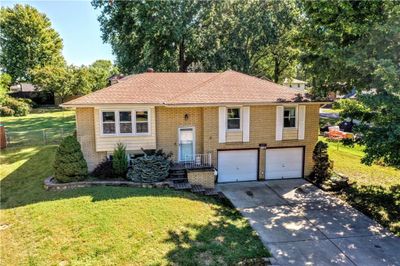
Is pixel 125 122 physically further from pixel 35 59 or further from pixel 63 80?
pixel 35 59

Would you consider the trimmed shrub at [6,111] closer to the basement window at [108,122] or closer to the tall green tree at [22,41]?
the tall green tree at [22,41]

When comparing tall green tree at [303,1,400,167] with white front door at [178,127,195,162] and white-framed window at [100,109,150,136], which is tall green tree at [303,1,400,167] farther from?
white-framed window at [100,109,150,136]

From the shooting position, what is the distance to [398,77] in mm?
9922

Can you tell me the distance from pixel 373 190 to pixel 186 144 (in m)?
9.56

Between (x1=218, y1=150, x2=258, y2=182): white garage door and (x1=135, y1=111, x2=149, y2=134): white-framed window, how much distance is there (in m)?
4.01

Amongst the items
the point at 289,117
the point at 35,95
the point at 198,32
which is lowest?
the point at 289,117

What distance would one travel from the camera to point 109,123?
49.1 feet

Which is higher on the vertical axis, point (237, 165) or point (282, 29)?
point (282, 29)

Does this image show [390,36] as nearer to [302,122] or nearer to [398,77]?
[398,77]

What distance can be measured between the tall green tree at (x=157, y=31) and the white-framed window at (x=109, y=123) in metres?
13.6

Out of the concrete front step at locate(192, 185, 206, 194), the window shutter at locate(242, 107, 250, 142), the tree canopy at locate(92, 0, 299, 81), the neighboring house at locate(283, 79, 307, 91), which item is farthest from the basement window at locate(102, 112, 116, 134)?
the neighboring house at locate(283, 79, 307, 91)

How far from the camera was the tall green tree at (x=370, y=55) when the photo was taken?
10156mm

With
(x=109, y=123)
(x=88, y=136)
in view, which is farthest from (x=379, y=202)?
(x=88, y=136)

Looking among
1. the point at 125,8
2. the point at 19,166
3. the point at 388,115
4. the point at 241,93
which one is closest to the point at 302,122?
Answer: the point at 241,93
